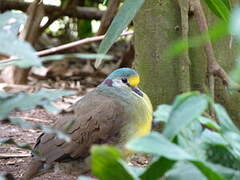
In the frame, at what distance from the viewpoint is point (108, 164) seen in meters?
0.87

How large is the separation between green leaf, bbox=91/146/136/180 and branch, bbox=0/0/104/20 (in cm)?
397

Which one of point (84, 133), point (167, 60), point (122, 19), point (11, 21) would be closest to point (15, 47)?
point (11, 21)

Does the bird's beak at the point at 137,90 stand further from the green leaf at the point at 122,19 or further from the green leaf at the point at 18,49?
the green leaf at the point at 18,49

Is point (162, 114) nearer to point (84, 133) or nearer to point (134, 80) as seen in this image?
point (84, 133)

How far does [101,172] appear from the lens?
2.95 ft

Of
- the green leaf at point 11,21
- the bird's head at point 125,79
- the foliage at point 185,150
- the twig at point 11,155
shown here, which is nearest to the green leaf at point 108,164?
the foliage at point 185,150

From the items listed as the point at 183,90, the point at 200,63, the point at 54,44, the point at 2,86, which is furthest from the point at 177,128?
the point at 54,44

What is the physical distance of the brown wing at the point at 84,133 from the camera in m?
2.69

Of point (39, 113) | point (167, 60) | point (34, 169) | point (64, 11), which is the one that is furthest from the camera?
point (64, 11)

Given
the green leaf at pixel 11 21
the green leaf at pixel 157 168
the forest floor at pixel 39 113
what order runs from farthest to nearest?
the forest floor at pixel 39 113
the green leaf at pixel 11 21
the green leaf at pixel 157 168

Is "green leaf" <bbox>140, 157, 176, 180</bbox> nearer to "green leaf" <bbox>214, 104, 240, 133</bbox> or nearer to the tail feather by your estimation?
"green leaf" <bbox>214, 104, 240, 133</bbox>

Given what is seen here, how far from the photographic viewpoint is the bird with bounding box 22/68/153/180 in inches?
106

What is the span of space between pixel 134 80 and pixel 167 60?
394 mm

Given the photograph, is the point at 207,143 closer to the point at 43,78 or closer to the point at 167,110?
the point at 167,110
